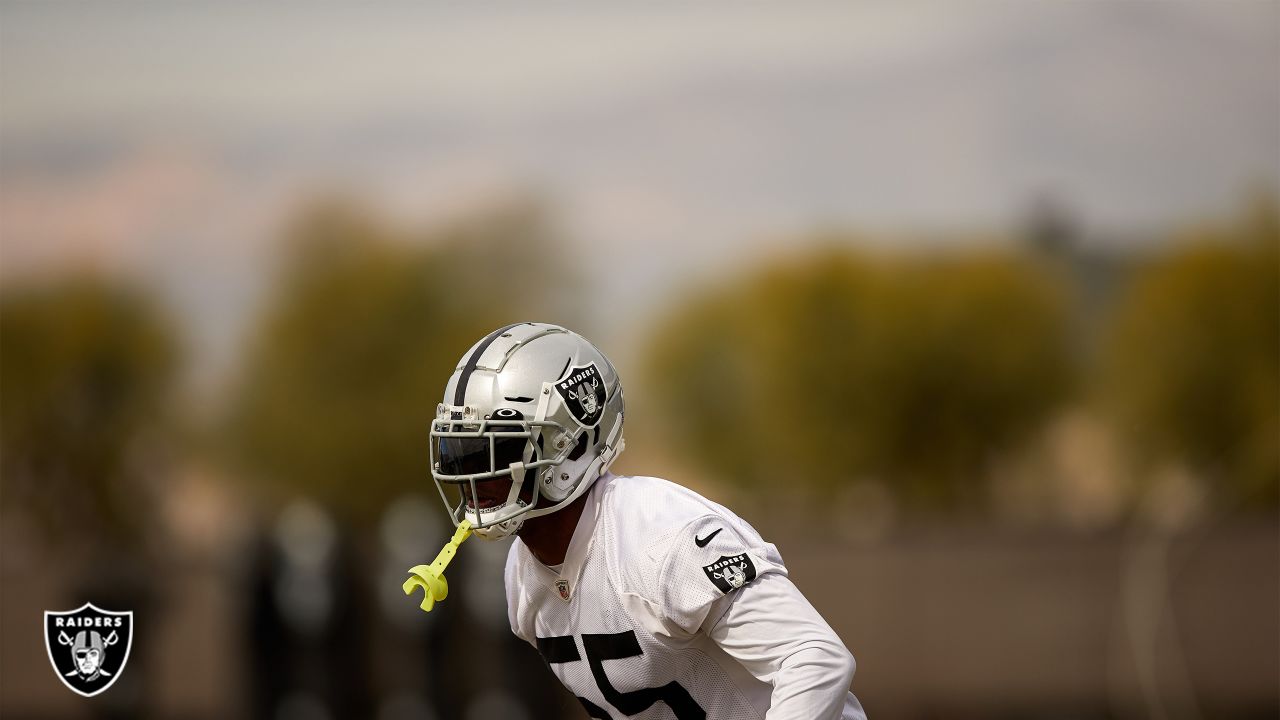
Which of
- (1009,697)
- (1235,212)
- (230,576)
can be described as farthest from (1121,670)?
(1235,212)

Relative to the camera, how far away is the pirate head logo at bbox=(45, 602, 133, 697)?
155 inches

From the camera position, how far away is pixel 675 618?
2518mm

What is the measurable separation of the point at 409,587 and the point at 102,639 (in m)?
1.72

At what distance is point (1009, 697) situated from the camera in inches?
420

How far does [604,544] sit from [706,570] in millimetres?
302

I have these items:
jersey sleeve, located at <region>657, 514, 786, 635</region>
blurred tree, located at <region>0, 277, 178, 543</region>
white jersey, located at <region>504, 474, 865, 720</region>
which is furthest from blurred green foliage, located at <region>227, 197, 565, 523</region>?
jersey sleeve, located at <region>657, 514, 786, 635</region>

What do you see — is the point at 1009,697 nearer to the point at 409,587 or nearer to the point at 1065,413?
the point at 409,587

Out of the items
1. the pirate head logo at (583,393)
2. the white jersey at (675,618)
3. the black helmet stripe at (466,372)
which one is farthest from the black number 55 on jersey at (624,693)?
the black helmet stripe at (466,372)

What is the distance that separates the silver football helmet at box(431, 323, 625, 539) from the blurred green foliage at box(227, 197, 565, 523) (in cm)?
1981

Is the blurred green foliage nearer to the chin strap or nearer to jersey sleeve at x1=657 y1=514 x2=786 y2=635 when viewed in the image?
the chin strap

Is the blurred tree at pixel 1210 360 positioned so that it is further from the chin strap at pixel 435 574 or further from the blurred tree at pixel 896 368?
the chin strap at pixel 435 574

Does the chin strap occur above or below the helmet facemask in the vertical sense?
below

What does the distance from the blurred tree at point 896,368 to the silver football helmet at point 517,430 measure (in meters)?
20.6

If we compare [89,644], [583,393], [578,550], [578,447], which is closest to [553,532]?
[578,550]
